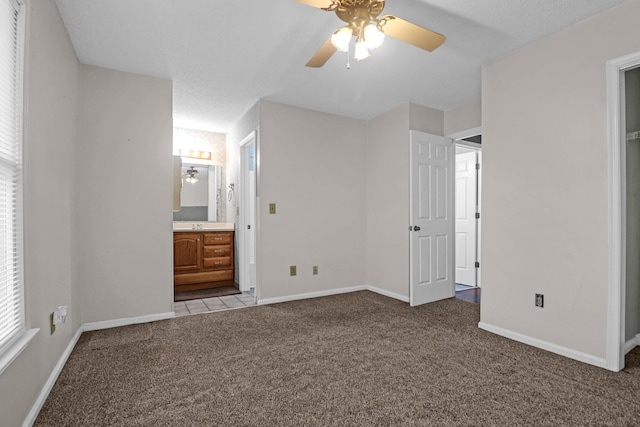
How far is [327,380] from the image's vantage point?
2.03 metres

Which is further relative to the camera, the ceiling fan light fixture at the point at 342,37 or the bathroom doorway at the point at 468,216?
the bathroom doorway at the point at 468,216

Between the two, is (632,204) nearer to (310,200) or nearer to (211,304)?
(310,200)

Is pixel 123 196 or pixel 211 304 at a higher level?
pixel 123 196

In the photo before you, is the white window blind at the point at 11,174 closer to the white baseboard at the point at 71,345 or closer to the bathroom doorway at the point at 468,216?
the white baseboard at the point at 71,345

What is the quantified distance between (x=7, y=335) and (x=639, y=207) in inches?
157

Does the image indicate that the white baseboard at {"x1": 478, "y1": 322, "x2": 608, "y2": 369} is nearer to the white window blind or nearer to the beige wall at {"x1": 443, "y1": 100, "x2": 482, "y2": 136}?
the beige wall at {"x1": 443, "y1": 100, "x2": 482, "y2": 136}

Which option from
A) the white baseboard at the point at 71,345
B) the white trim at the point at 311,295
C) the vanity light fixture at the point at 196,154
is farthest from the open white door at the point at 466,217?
the white baseboard at the point at 71,345

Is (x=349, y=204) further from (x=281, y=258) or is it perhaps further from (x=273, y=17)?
(x=273, y=17)

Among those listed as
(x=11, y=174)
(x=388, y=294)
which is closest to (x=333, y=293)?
(x=388, y=294)

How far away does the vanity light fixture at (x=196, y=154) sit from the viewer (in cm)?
494

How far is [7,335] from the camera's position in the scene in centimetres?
142

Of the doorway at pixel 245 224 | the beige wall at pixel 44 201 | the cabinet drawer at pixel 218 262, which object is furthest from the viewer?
the cabinet drawer at pixel 218 262

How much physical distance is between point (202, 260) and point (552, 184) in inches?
164

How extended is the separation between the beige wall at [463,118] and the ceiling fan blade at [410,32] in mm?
2083
